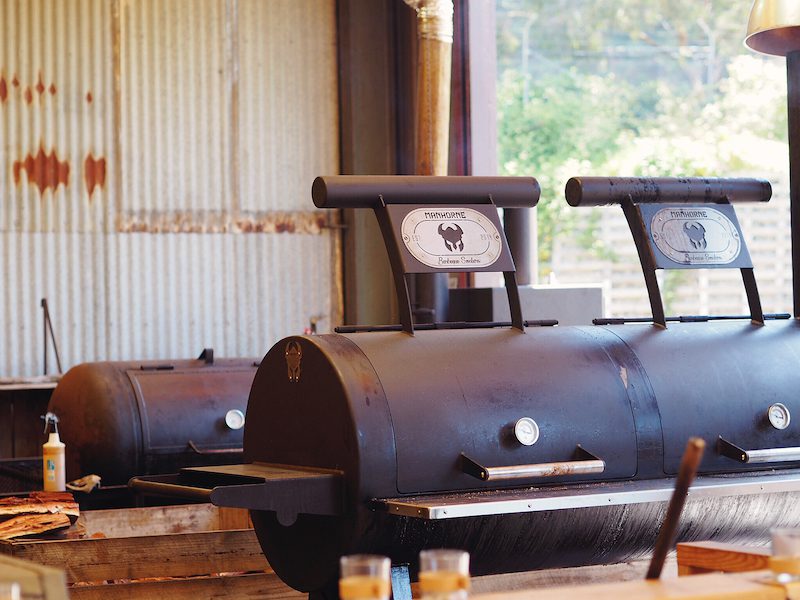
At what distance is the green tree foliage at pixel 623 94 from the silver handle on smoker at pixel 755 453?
11.4 metres

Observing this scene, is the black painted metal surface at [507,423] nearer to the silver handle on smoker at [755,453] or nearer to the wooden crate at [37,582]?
the silver handle on smoker at [755,453]

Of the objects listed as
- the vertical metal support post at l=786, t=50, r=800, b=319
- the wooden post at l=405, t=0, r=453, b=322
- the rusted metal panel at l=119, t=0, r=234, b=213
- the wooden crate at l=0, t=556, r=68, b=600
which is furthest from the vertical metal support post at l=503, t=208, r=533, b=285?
the wooden crate at l=0, t=556, r=68, b=600

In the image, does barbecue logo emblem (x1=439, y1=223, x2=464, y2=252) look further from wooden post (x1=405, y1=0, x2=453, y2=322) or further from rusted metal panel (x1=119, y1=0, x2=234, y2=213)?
rusted metal panel (x1=119, y1=0, x2=234, y2=213)

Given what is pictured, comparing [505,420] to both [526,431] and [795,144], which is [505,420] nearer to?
[526,431]

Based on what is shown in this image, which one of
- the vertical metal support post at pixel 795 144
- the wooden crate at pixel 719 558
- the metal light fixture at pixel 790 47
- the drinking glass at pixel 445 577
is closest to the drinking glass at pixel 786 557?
the wooden crate at pixel 719 558

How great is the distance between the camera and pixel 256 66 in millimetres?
7781

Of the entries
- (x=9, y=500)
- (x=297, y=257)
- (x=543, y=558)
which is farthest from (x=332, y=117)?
(x=543, y=558)

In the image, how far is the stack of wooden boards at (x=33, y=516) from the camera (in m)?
3.90

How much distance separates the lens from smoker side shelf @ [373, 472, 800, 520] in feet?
→ 9.62

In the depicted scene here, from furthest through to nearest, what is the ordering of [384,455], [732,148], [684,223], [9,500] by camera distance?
[732,148], [9,500], [684,223], [384,455]

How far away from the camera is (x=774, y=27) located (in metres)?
3.96

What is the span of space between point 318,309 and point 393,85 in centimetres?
158

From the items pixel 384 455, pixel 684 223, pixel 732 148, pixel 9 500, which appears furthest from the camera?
pixel 732 148

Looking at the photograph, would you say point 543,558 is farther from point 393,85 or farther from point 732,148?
point 732,148
